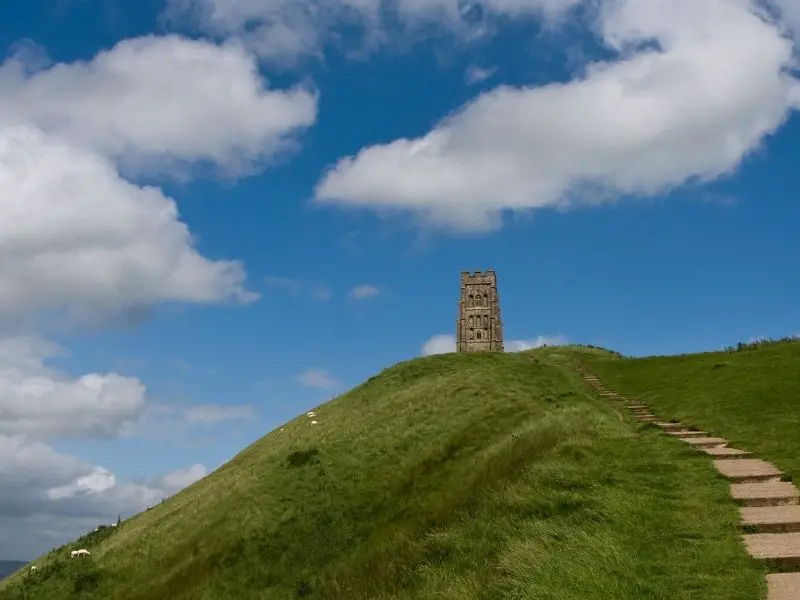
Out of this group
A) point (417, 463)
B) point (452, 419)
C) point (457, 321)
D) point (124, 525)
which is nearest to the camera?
point (417, 463)

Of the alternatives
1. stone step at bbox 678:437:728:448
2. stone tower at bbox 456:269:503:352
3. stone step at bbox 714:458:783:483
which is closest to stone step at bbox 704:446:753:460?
stone step at bbox 714:458:783:483

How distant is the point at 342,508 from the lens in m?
27.8

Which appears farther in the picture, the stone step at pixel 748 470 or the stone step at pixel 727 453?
the stone step at pixel 727 453

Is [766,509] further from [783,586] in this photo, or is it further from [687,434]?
[687,434]

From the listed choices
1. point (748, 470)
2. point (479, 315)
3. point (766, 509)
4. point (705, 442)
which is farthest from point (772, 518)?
point (479, 315)

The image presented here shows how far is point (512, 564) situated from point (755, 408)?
1871 centimetres

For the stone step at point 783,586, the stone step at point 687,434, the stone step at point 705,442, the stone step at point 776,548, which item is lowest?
the stone step at point 783,586

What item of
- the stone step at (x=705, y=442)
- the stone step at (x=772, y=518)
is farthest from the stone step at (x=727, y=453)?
the stone step at (x=772, y=518)

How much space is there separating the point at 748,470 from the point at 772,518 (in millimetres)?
4516

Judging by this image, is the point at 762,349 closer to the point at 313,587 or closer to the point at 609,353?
the point at 609,353

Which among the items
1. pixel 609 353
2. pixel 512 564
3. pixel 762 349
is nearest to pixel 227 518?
pixel 512 564

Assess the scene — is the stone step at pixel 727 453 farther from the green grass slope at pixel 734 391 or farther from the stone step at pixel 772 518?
the stone step at pixel 772 518

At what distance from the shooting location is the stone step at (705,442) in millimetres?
21108

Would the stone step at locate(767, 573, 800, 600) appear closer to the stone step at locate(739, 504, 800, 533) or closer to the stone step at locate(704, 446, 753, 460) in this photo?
the stone step at locate(739, 504, 800, 533)
